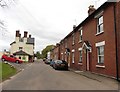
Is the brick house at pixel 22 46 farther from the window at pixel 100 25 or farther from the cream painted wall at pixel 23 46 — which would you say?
the window at pixel 100 25

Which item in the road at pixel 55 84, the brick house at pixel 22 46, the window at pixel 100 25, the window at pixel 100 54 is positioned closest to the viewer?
the road at pixel 55 84

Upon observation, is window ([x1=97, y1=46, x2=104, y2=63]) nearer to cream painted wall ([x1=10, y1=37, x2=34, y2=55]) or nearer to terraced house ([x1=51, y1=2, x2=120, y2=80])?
terraced house ([x1=51, y1=2, x2=120, y2=80])

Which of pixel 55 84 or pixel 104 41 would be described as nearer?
pixel 55 84

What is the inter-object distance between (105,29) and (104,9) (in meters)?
1.77

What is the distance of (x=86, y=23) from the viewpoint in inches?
918

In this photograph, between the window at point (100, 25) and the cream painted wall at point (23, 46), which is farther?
the cream painted wall at point (23, 46)

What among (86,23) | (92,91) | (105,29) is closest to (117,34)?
(105,29)

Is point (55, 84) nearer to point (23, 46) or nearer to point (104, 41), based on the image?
point (104, 41)

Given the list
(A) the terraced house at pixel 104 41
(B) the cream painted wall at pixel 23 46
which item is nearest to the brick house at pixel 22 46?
(B) the cream painted wall at pixel 23 46

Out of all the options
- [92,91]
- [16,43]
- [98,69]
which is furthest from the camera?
[16,43]

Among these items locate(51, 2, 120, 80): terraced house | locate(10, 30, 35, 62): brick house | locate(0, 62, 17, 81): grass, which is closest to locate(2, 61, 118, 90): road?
locate(0, 62, 17, 81): grass

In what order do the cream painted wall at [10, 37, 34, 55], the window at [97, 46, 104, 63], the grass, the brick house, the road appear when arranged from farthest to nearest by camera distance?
the cream painted wall at [10, 37, 34, 55]
the brick house
the window at [97, 46, 104, 63]
the grass
the road

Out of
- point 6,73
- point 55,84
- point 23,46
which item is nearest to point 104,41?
point 55,84

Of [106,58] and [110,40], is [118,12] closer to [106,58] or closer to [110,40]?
[110,40]
